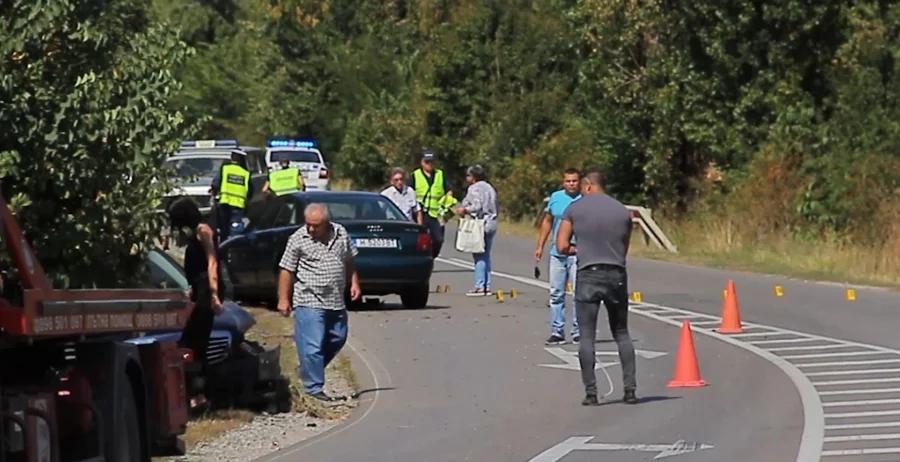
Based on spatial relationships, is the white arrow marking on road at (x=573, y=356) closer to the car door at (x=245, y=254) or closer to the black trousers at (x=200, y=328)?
the black trousers at (x=200, y=328)

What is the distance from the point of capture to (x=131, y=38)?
46.0 feet

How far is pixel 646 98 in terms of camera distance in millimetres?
40844

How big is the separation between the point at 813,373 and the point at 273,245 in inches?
313

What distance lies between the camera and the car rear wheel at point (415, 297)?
22312 millimetres

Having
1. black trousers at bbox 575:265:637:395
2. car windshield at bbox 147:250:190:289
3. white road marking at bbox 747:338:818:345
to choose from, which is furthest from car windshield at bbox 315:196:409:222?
black trousers at bbox 575:265:637:395

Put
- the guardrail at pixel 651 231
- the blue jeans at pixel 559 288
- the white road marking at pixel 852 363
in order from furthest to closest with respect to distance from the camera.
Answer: the guardrail at pixel 651 231, the blue jeans at pixel 559 288, the white road marking at pixel 852 363

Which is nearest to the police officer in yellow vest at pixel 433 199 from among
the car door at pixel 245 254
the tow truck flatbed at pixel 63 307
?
the car door at pixel 245 254

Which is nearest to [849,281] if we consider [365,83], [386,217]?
[386,217]

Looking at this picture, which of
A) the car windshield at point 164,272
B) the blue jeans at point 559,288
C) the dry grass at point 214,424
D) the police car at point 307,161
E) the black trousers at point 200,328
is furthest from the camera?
the police car at point 307,161

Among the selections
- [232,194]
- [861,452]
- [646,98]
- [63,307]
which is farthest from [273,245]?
[646,98]

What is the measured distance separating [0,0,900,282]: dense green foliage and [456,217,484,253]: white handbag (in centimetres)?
580

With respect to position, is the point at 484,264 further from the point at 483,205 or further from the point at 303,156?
the point at 303,156

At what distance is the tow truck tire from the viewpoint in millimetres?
9453

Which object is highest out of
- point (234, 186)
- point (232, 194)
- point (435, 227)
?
point (234, 186)
